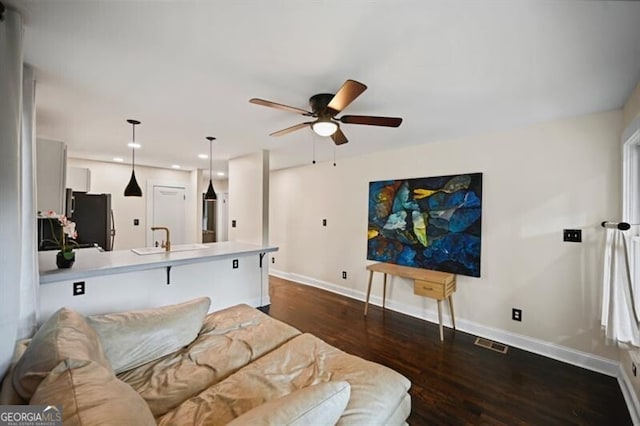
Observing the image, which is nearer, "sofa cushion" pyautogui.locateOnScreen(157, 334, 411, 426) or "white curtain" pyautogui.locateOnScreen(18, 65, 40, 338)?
"sofa cushion" pyautogui.locateOnScreen(157, 334, 411, 426)

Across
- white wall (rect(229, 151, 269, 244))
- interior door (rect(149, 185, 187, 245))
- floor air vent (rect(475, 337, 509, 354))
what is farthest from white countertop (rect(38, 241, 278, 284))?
floor air vent (rect(475, 337, 509, 354))

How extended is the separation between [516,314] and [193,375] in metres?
3.13

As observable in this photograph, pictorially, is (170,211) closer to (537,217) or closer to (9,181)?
(9,181)

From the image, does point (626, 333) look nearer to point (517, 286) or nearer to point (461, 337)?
point (517, 286)

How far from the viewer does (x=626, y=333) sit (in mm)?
1896

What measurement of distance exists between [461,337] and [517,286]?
0.83 metres

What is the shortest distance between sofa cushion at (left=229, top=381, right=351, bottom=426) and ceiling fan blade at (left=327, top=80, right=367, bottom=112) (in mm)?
1546

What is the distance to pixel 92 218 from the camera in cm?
434

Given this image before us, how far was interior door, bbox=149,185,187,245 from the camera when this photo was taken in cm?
572

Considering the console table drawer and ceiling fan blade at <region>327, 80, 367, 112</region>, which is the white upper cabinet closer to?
ceiling fan blade at <region>327, 80, 367, 112</region>

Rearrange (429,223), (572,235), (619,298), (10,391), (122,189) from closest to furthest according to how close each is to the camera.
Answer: (10,391) → (619,298) → (572,235) → (429,223) → (122,189)

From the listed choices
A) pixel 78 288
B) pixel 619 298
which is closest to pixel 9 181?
pixel 78 288

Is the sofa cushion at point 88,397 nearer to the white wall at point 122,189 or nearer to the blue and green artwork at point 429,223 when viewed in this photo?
the blue and green artwork at point 429,223

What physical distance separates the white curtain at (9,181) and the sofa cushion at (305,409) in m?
1.17
